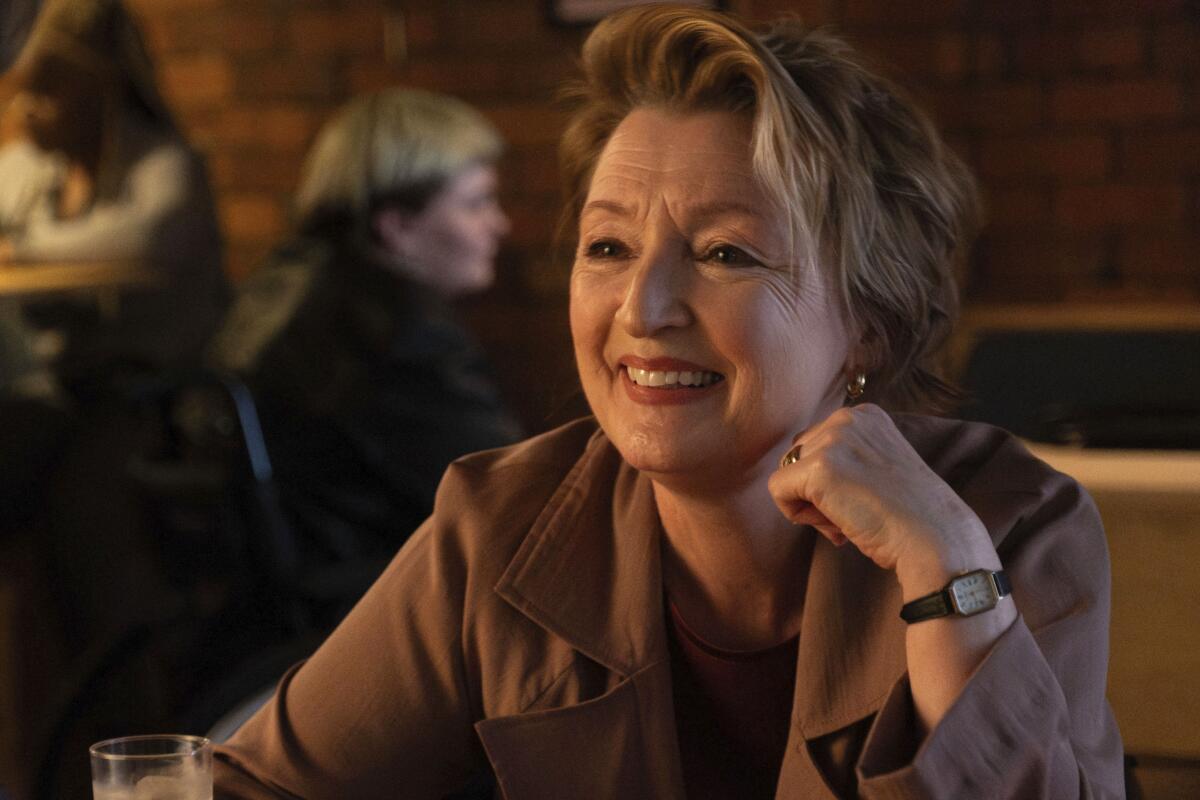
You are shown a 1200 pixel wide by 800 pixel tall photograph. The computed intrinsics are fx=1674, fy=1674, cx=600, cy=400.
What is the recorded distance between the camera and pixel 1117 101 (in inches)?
144

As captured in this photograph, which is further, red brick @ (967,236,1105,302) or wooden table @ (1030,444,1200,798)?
red brick @ (967,236,1105,302)

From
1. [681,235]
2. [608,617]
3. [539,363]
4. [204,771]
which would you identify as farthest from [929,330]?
[539,363]

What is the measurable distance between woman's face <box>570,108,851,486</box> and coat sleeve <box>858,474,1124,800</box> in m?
0.24

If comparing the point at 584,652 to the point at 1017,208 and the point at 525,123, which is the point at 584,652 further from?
the point at 525,123

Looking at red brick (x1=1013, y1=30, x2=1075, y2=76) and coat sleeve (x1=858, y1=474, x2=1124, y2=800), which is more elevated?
red brick (x1=1013, y1=30, x2=1075, y2=76)

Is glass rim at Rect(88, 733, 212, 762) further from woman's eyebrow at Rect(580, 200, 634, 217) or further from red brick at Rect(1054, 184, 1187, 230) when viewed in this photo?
red brick at Rect(1054, 184, 1187, 230)

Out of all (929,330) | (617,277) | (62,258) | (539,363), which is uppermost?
(617,277)

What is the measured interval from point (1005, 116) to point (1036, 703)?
8.64 feet

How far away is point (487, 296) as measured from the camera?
13.7ft

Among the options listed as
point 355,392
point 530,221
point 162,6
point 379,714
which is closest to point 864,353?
point 379,714

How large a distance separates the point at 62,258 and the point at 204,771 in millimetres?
3066

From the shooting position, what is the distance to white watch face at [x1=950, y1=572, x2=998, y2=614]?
A: 132cm

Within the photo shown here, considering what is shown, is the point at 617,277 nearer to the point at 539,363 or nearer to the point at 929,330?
the point at 929,330

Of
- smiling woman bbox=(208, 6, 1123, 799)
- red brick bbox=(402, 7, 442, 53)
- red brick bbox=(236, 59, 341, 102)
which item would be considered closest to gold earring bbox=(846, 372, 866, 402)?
smiling woman bbox=(208, 6, 1123, 799)
